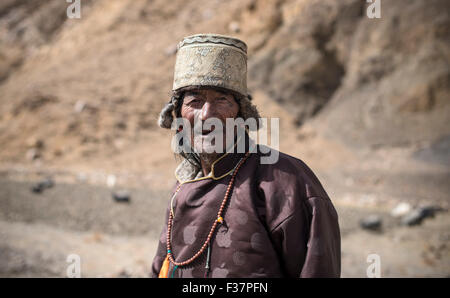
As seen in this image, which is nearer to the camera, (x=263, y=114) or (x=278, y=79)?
(x=263, y=114)

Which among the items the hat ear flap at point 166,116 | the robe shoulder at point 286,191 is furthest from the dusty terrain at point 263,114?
the robe shoulder at point 286,191

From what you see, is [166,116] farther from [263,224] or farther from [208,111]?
[263,224]

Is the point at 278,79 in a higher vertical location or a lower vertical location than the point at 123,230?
higher

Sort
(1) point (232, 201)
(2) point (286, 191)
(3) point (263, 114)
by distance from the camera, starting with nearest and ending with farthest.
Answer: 1. (2) point (286, 191)
2. (1) point (232, 201)
3. (3) point (263, 114)

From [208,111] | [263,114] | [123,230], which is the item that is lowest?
[123,230]

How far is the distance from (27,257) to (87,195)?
262cm

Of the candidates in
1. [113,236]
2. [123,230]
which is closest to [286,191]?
[113,236]

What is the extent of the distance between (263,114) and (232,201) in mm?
12655

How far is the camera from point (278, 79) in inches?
599

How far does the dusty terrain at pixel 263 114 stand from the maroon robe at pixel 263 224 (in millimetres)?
3101

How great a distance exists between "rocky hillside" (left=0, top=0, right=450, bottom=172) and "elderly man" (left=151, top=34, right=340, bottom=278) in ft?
30.4

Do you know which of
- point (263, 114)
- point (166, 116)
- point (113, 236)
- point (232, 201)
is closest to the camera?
point (232, 201)

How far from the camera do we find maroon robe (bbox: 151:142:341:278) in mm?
1367

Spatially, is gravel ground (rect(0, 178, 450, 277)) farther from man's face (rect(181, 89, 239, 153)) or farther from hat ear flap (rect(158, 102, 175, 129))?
man's face (rect(181, 89, 239, 153))
